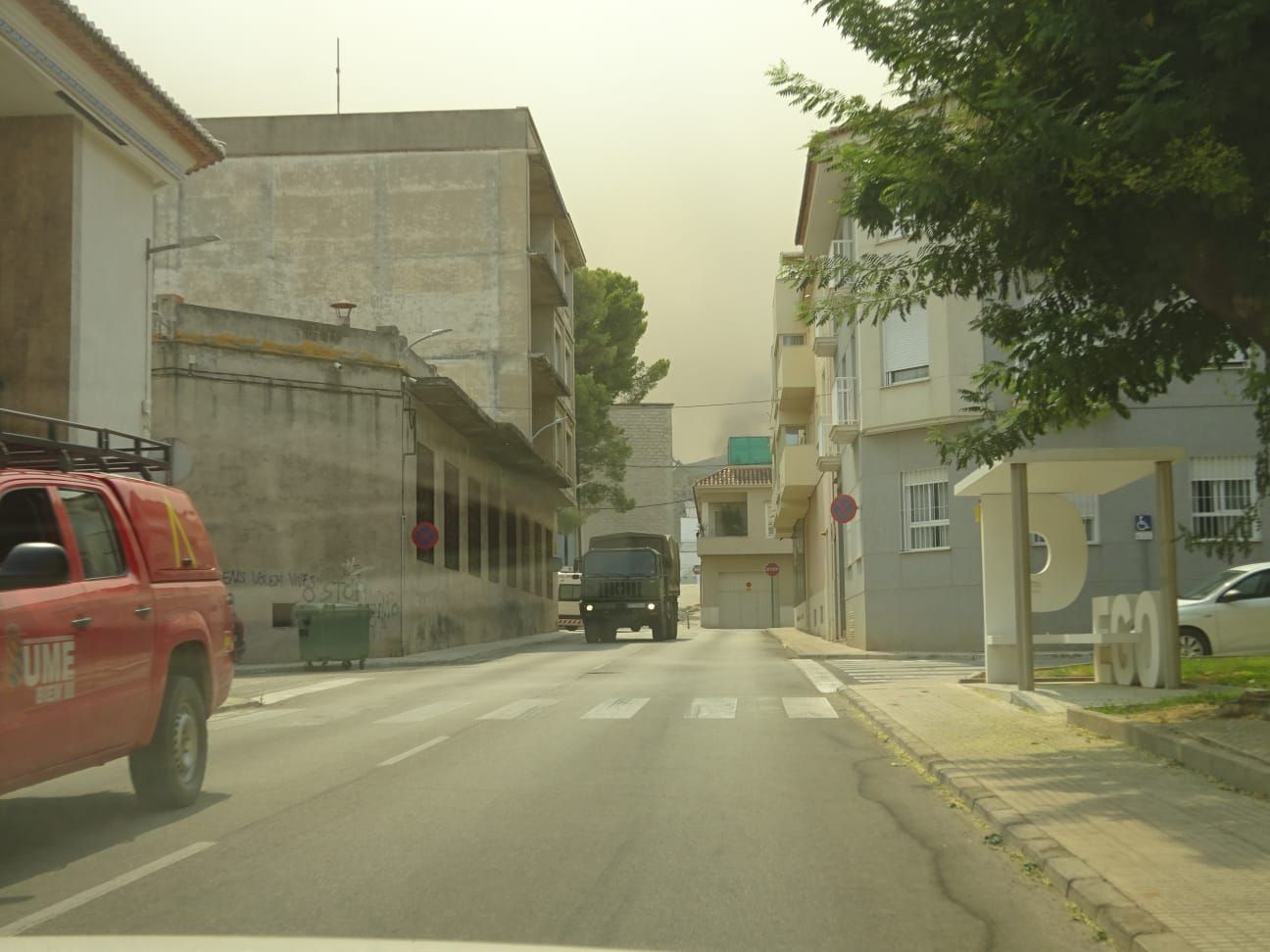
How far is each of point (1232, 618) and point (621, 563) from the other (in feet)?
72.9

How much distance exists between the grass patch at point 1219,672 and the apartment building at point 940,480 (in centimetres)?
809

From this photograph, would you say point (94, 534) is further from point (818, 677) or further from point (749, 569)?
point (749, 569)

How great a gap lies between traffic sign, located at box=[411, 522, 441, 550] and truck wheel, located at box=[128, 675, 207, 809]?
903 inches

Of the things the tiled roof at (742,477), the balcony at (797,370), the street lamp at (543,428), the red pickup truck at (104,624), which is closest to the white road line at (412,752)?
the red pickup truck at (104,624)

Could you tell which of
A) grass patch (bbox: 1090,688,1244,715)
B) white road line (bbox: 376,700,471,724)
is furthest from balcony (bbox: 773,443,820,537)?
grass patch (bbox: 1090,688,1244,715)

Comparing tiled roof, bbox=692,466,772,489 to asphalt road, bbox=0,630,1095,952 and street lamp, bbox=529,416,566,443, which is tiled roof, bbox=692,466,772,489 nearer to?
street lamp, bbox=529,416,566,443

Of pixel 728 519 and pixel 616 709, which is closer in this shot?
pixel 616 709

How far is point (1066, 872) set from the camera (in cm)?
616

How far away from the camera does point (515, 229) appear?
45781 mm

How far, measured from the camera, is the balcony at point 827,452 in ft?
119

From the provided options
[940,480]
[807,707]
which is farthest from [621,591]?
[807,707]

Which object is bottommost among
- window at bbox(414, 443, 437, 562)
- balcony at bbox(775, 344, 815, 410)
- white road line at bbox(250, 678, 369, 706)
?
white road line at bbox(250, 678, 369, 706)

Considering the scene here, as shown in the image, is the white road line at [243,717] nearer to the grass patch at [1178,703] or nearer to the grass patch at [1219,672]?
the grass patch at [1178,703]

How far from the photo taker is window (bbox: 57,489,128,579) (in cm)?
775
